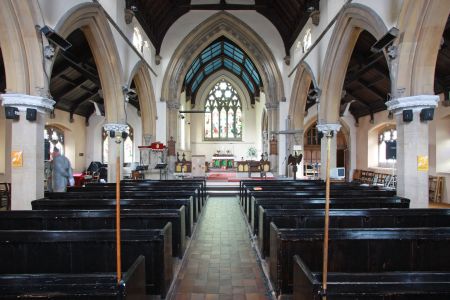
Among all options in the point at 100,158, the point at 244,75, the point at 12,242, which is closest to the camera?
the point at 12,242

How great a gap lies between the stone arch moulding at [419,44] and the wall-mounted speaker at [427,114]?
0.29 meters

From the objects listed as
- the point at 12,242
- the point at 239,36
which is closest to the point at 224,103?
the point at 239,36

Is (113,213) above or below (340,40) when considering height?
below

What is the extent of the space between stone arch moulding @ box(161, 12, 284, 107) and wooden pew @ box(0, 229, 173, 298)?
11676 millimetres

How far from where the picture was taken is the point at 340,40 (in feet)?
27.0

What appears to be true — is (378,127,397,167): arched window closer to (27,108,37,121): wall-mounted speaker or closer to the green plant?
the green plant

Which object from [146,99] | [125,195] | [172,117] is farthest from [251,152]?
[125,195]

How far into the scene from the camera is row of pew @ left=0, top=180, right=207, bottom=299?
1.68 meters

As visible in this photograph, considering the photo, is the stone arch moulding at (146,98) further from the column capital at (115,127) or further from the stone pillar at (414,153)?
the stone pillar at (414,153)

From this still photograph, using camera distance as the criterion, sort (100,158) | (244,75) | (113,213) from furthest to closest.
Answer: (244,75) → (100,158) → (113,213)

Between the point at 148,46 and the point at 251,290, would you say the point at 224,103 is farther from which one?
the point at 251,290

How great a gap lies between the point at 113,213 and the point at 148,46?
10.4 m

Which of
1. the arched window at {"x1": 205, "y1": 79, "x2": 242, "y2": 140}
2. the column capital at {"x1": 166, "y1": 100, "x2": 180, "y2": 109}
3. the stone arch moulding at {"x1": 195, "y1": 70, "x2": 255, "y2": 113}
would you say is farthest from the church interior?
the arched window at {"x1": 205, "y1": 79, "x2": 242, "y2": 140}

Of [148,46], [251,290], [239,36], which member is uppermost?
[239,36]
